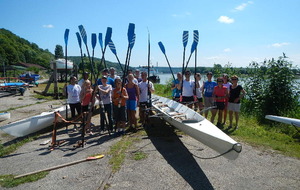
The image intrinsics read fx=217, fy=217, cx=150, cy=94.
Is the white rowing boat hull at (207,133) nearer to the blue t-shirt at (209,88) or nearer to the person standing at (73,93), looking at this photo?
the blue t-shirt at (209,88)

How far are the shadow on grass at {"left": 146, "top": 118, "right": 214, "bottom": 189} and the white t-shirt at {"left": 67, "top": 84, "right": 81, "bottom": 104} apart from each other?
216 centimetres

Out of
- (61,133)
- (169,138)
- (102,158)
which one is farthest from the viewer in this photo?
(61,133)

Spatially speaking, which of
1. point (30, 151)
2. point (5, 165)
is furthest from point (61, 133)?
point (5, 165)

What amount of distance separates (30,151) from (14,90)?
39.5 feet

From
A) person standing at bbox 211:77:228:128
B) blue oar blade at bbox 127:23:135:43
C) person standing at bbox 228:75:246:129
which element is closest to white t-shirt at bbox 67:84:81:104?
blue oar blade at bbox 127:23:135:43

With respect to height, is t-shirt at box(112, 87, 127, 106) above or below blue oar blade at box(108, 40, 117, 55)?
below

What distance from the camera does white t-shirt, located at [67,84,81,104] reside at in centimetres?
587

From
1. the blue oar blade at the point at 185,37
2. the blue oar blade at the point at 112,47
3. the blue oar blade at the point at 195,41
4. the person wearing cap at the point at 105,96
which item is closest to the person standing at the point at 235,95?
the blue oar blade at the point at 195,41

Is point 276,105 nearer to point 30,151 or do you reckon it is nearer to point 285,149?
point 285,149

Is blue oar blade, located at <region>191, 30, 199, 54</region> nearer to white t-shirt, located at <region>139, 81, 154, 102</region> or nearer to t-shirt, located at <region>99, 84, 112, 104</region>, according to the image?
white t-shirt, located at <region>139, 81, 154, 102</region>

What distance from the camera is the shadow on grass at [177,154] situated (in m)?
3.43

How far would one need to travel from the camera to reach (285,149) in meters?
4.81

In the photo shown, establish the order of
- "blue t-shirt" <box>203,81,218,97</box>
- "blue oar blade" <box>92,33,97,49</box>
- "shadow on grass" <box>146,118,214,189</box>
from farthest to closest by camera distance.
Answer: "blue oar blade" <box>92,33,97,49</box>
"blue t-shirt" <box>203,81,218,97</box>
"shadow on grass" <box>146,118,214,189</box>

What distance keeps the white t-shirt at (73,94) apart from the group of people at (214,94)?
305 centimetres
